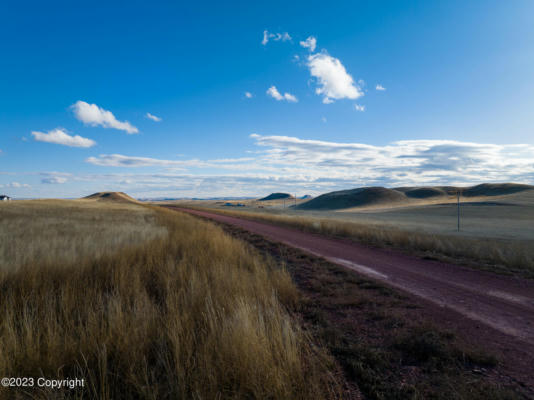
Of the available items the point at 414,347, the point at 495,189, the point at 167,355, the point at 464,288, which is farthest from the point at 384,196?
the point at 167,355

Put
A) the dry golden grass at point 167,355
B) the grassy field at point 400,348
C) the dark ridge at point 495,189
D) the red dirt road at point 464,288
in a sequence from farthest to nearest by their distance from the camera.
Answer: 1. the dark ridge at point 495,189
2. the red dirt road at point 464,288
3. the grassy field at point 400,348
4. the dry golden grass at point 167,355

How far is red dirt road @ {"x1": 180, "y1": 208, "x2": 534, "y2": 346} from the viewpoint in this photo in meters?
4.71

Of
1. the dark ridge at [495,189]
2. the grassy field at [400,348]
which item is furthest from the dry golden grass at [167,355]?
the dark ridge at [495,189]

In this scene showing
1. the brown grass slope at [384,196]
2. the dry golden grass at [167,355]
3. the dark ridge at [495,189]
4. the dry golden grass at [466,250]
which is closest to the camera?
the dry golden grass at [167,355]

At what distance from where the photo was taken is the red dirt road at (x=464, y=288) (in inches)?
185

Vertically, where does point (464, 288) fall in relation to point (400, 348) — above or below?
below

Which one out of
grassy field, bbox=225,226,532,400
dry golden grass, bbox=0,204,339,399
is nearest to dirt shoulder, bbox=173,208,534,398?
grassy field, bbox=225,226,532,400

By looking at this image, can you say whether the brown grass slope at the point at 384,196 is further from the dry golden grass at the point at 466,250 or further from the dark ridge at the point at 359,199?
the dry golden grass at the point at 466,250

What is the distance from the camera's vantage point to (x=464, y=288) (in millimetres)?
6781

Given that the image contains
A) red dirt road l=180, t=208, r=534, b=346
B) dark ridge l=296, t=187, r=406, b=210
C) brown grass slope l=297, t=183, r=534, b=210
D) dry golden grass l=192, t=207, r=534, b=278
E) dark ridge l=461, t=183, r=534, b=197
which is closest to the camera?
red dirt road l=180, t=208, r=534, b=346

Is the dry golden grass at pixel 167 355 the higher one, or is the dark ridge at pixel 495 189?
the dark ridge at pixel 495 189

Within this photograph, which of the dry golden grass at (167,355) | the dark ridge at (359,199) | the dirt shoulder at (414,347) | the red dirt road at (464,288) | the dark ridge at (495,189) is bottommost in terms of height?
the red dirt road at (464,288)

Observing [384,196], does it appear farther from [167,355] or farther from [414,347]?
[167,355]

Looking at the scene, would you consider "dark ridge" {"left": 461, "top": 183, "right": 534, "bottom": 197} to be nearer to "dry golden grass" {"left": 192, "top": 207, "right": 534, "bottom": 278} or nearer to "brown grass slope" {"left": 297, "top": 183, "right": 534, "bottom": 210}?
"brown grass slope" {"left": 297, "top": 183, "right": 534, "bottom": 210}
